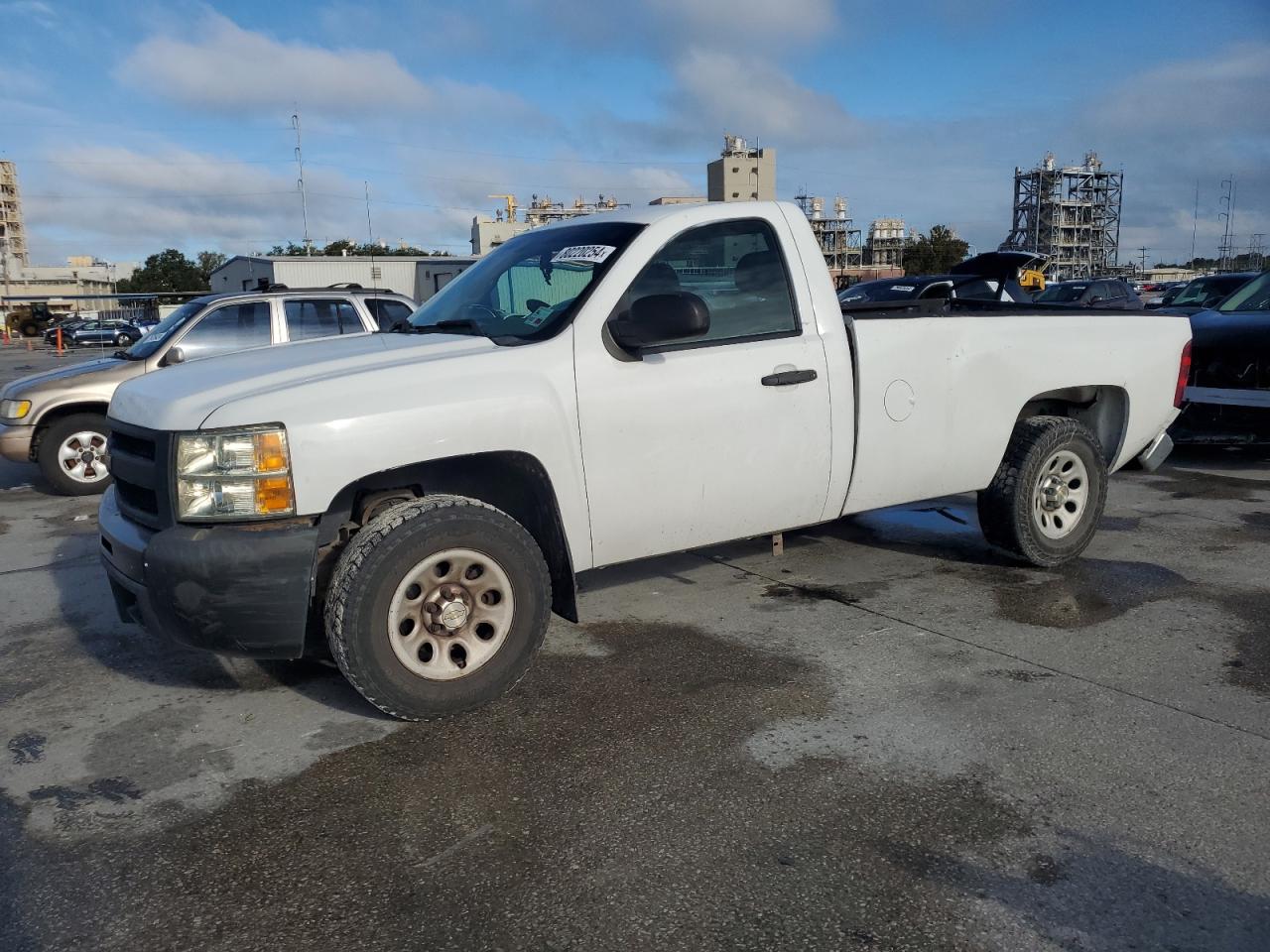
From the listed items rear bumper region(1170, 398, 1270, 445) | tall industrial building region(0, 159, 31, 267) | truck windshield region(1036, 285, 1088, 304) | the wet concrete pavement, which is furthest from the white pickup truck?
tall industrial building region(0, 159, 31, 267)

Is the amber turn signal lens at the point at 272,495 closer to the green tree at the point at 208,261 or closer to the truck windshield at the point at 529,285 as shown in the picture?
the truck windshield at the point at 529,285

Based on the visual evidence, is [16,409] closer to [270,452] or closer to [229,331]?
[229,331]

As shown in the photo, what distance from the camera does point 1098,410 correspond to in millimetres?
6000

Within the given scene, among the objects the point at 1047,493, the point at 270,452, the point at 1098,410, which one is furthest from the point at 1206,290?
the point at 270,452

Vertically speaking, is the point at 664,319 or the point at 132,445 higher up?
the point at 664,319

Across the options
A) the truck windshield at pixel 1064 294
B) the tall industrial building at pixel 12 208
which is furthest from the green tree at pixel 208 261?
the truck windshield at pixel 1064 294

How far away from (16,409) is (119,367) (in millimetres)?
891

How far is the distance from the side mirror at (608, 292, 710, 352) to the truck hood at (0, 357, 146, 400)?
6425 millimetres

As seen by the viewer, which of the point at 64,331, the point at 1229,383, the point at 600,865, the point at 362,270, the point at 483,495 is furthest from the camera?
the point at 64,331

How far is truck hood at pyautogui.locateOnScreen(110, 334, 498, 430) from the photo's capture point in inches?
139

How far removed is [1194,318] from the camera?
9.40m

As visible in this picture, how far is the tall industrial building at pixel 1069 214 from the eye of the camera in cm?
11388

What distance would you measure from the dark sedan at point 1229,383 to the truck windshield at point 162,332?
28.6 feet

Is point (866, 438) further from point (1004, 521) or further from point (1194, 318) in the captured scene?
point (1194, 318)
